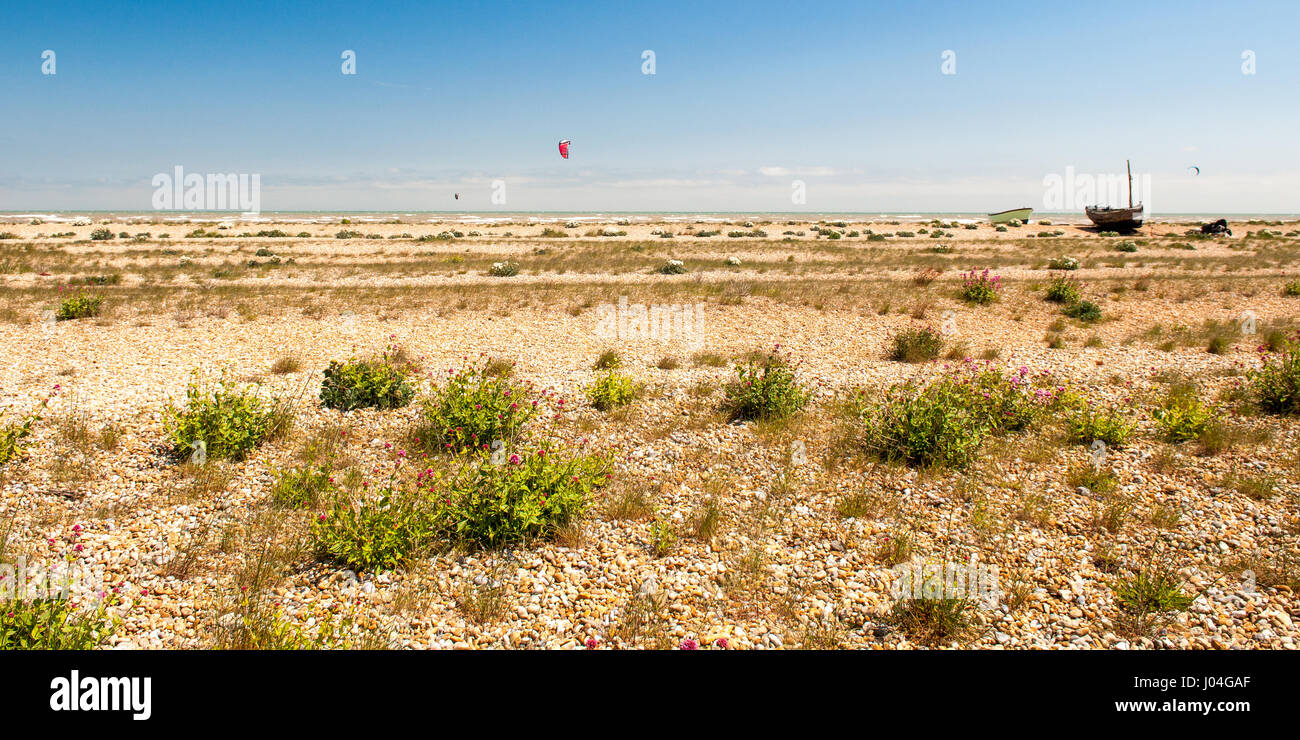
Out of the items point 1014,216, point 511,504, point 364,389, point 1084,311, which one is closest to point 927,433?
point 511,504

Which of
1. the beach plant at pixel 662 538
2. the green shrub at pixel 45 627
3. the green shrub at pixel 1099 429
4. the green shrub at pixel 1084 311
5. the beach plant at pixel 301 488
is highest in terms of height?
the green shrub at pixel 1084 311

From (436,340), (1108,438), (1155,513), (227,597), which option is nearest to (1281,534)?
(1155,513)

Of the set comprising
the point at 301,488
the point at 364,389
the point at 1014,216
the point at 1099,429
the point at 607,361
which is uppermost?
the point at 1014,216

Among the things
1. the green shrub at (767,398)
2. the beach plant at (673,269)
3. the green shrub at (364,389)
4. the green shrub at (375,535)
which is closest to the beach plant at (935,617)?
the green shrub at (375,535)

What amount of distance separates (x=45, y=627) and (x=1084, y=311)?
21.2m

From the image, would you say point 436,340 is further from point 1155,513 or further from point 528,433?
point 1155,513

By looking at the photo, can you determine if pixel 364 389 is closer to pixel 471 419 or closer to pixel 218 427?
pixel 218 427

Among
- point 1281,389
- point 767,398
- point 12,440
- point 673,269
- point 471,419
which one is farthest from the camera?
point 673,269

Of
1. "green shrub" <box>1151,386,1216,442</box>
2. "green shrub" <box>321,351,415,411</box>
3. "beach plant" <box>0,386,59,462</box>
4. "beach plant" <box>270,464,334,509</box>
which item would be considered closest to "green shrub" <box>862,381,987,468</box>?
"green shrub" <box>1151,386,1216,442</box>

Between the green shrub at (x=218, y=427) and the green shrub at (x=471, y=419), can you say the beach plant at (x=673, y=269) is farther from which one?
the green shrub at (x=218, y=427)

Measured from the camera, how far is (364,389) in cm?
993

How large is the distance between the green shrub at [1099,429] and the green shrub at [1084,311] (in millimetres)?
9409

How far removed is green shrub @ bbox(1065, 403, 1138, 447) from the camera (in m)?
8.48

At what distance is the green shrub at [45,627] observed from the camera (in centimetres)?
390
